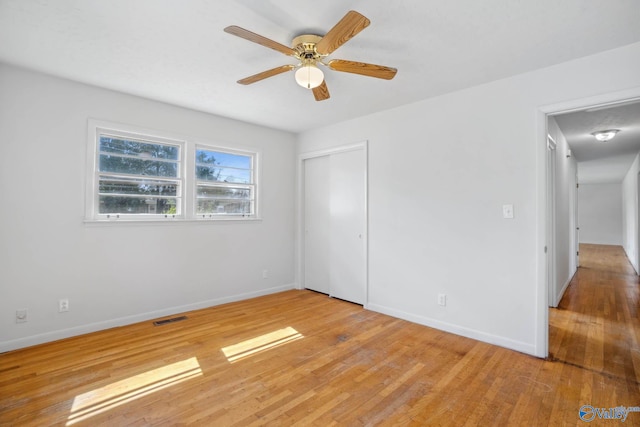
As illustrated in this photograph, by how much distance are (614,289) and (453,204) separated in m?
3.97

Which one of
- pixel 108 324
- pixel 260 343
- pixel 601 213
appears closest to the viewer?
pixel 260 343

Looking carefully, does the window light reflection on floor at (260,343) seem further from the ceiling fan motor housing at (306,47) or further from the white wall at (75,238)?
the ceiling fan motor housing at (306,47)

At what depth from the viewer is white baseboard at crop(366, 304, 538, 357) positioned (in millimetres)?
2709

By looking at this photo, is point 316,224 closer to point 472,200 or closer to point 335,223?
point 335,223

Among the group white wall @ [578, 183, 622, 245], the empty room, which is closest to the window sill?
the empty room

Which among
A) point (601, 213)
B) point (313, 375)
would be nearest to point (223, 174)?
point (313, 375)

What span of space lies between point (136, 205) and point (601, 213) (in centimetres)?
1451

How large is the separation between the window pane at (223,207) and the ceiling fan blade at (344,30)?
272cm

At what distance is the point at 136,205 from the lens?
345 cm

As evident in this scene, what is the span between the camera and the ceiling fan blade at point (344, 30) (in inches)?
63.0

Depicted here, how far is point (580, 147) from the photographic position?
17.4 feet

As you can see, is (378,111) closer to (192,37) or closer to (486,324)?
(192,37)

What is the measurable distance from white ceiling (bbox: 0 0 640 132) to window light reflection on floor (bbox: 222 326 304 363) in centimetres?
252
